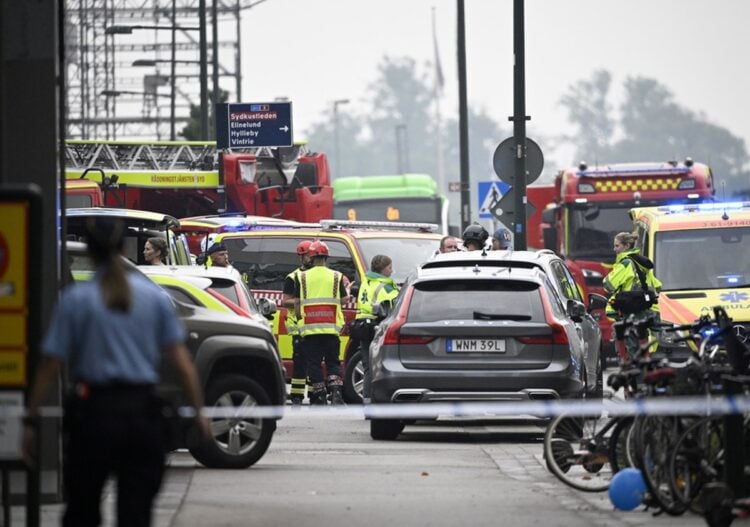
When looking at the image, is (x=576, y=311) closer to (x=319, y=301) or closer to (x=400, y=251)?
(x=319, y=301)

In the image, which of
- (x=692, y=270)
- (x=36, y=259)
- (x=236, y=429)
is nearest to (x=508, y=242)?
(x=692, y=270)

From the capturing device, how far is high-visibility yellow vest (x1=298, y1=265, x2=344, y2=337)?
68.8 feet

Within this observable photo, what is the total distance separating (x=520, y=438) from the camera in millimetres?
18750

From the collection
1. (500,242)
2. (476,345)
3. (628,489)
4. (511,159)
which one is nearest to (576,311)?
(476,345)

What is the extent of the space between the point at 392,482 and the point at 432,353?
337 centimetres

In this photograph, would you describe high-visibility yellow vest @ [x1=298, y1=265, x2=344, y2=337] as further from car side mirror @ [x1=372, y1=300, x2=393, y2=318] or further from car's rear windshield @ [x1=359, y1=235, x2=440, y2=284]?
car's rear windshield @ [x1=359, y1=235, x2=440, y2=284]

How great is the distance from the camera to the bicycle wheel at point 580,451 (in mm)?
13602

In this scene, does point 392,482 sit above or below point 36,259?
below

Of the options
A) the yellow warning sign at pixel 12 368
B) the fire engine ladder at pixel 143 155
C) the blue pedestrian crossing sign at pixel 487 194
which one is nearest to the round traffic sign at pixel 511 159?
the blue pedestrian crossing sign at pixel 487 194

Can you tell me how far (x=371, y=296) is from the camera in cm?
2122

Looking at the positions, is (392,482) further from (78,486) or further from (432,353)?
(78,486)

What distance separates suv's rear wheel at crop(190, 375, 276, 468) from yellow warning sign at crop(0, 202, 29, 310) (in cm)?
503

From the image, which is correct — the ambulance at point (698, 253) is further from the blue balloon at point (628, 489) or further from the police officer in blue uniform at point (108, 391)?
the police officer in blue uniform at point (108, 391)

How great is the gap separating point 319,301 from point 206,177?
2036cm
